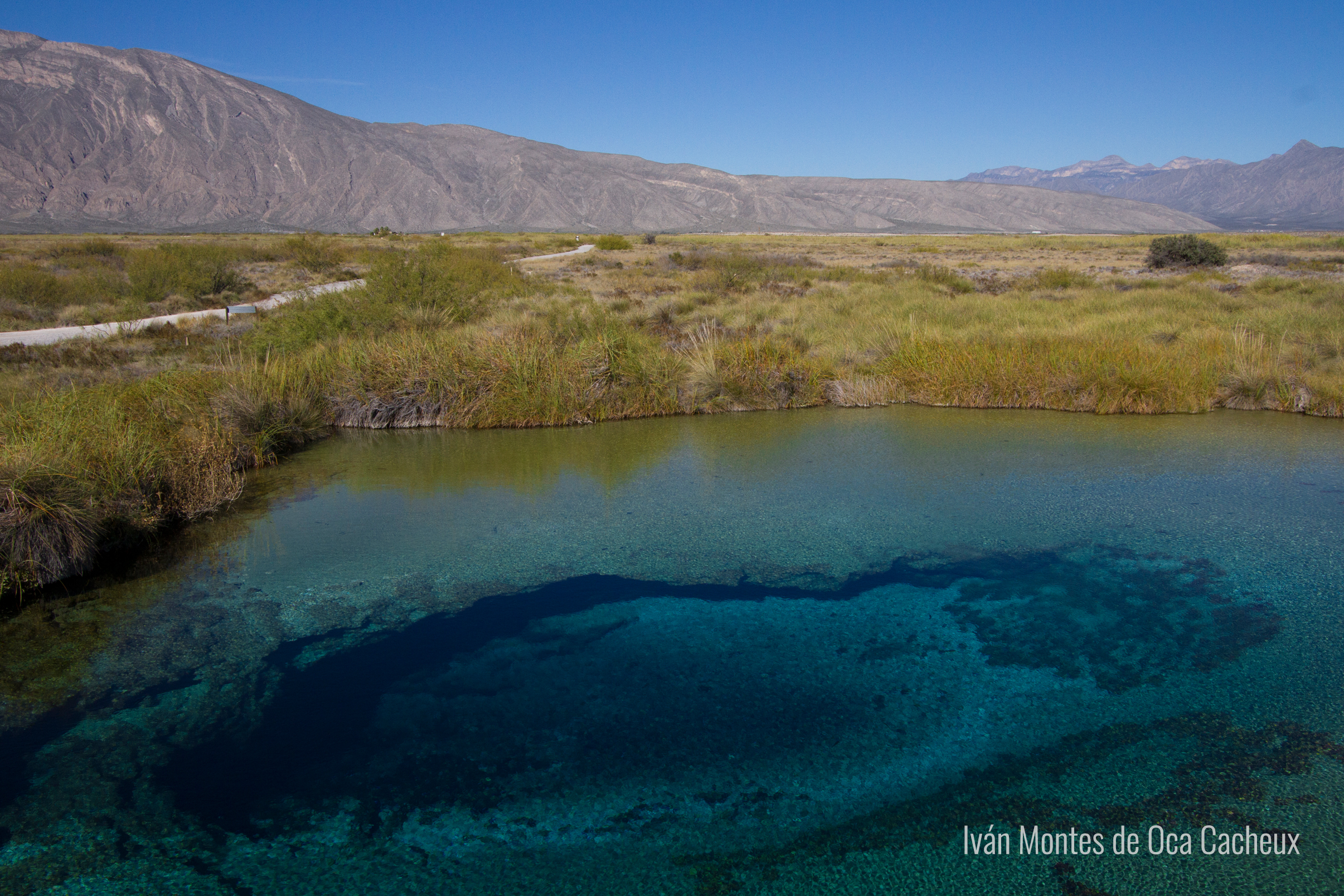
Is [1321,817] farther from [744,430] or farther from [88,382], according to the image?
[88,382]

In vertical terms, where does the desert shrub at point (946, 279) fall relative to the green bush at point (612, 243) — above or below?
below

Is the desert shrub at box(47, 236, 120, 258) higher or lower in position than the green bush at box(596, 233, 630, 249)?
lower

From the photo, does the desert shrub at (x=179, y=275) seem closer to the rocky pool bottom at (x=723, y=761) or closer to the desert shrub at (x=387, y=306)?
the desert shrub at (x=387, y=306)

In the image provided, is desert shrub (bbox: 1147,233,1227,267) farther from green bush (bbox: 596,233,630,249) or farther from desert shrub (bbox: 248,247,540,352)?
green bush (bbox: 596,233,630,249)

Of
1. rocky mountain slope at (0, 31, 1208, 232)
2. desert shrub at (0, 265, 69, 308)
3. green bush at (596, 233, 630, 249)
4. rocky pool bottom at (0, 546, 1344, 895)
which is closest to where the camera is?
rocky pool bottom at (0, 546, 1344, 895)

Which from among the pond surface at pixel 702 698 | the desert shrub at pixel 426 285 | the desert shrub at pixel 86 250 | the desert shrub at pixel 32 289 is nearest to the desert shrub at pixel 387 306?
the desert shrub at pixel 426 285

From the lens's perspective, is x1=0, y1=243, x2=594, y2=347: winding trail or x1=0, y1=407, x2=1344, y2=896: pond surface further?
x1=0, y1=243, x2=594, y2=347: winding trail

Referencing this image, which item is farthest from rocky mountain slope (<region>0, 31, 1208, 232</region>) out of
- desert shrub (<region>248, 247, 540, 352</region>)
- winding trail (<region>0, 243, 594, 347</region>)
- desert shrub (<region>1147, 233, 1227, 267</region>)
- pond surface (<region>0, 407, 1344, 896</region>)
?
pond surface (<region>0, 407, 1344, 896</region>)
